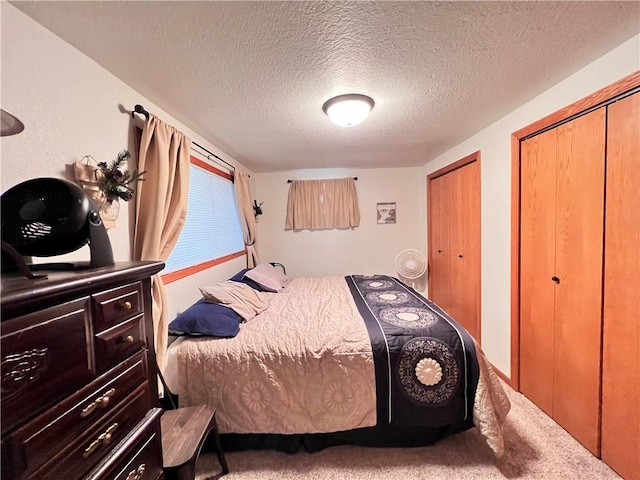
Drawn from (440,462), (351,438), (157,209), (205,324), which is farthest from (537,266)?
(157,209)

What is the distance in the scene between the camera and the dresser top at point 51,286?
0.52 meters

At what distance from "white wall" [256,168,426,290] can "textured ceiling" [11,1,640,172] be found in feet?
6.61

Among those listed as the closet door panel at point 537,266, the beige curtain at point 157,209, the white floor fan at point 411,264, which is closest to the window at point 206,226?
the beige curtain at point 157,209

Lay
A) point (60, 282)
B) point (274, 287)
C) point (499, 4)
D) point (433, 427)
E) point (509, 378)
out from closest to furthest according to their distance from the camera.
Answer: point (60, 282)
point (499, 4)
point (433, 427)
point (509, 378)
point (274, 287)

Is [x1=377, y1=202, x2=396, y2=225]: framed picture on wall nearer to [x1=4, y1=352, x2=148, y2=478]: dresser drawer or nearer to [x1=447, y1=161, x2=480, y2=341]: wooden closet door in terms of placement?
[x1=447, y1=161, x2=480, y2=341]: wooden closet door

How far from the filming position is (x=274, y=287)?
9.41ft

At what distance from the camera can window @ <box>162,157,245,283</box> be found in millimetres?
Result: 2201

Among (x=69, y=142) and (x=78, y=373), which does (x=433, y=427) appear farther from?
(x=69, y=142)

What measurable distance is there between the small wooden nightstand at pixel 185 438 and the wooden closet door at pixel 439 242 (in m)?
3.09

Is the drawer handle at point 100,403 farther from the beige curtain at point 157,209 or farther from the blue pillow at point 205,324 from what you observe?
the blue pillow at point 205,324

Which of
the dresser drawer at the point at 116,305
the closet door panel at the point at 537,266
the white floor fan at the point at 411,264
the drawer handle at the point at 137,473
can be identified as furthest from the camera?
the white floor fan at the point at 411,264

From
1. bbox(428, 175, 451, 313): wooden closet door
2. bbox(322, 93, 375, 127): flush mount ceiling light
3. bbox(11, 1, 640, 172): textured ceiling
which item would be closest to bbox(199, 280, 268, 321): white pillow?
bbox(11, 1, 640, 172): textured ceiling

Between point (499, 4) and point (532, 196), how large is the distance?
1.42m

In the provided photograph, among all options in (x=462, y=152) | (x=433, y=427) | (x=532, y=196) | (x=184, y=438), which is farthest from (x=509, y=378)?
(x=184, y=438)
